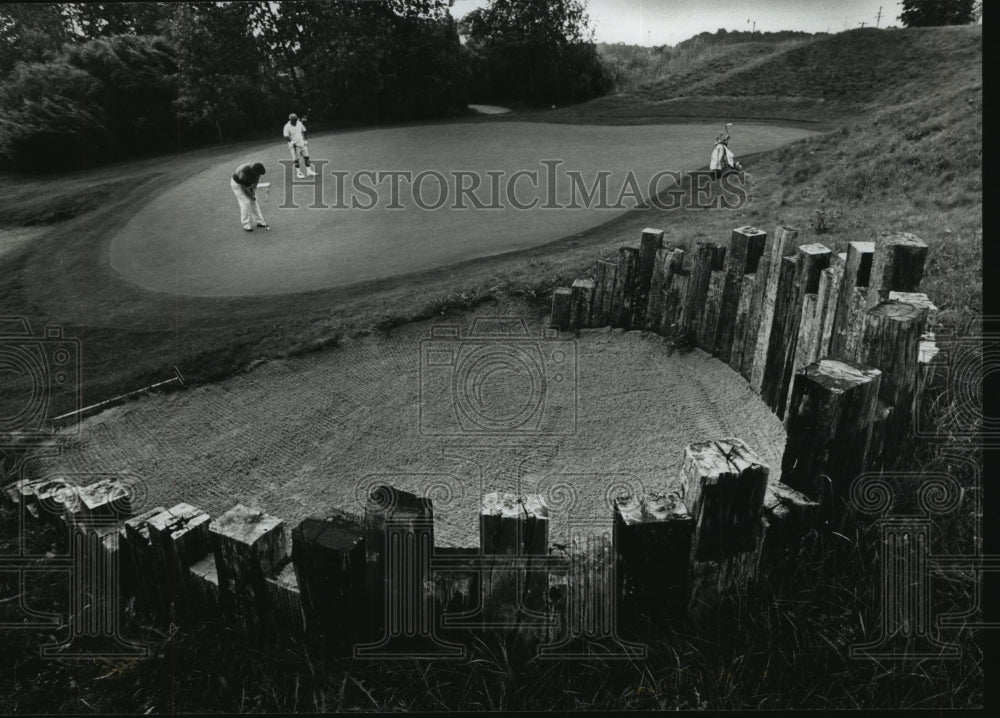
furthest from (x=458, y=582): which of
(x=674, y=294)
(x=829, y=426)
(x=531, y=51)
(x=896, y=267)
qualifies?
(x=531, y=51)

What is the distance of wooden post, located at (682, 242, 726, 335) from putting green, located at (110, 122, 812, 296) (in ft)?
8.47

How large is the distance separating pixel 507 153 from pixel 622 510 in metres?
6.16

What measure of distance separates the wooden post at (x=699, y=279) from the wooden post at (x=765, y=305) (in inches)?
16.2

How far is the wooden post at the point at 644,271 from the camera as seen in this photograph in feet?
16.7

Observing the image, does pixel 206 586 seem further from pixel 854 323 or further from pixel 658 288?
pixel 658 288

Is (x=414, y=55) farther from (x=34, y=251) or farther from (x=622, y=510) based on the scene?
(x=622, y=510)

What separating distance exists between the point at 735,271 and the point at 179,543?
3719 millimetres

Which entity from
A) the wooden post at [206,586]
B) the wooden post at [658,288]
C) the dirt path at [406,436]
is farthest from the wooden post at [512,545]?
the wooden post at [658,288]

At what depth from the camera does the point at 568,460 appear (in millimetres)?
4188

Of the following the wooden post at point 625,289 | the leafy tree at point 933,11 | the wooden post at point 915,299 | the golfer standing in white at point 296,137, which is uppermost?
the leafy tree at point 933,11

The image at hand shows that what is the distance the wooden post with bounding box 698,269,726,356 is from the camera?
464cm

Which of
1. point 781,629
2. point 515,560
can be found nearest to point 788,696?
point 781,629

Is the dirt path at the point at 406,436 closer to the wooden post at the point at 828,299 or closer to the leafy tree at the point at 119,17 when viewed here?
the wooden post at the point at 828,299

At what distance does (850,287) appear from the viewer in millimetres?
3307
